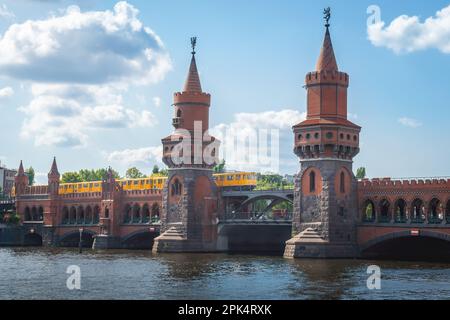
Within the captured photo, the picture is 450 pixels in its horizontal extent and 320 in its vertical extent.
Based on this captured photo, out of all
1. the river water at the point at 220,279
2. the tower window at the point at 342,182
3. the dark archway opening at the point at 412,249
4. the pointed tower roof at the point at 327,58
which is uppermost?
the pointed tower roof at the point at 327,58

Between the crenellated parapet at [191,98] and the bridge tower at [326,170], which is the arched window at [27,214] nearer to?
the crenellated parapet at [191,98]

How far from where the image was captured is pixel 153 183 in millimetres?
120062

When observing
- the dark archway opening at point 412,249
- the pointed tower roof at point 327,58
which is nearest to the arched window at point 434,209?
the dark archway opening at point 412,249

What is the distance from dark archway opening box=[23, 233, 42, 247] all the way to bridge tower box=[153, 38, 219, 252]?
42054mm

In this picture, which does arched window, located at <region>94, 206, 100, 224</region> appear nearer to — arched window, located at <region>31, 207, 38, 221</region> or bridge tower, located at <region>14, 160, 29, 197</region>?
arched window, located at <region>31, 207, 38, 221</region>

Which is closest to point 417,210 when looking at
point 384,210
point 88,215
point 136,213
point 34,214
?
point 384,210

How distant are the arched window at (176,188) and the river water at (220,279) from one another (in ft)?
52.1

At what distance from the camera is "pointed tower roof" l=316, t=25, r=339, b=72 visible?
277 feet

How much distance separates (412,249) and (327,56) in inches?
979

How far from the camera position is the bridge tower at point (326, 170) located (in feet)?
268

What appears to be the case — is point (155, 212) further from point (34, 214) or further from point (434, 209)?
point (434, 209)

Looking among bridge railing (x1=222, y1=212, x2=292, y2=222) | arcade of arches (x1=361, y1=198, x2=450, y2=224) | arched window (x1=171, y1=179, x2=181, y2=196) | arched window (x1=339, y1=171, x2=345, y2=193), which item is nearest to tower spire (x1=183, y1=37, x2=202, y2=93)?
arched window (x1=171, y1=179, x2=181, y2=196)
